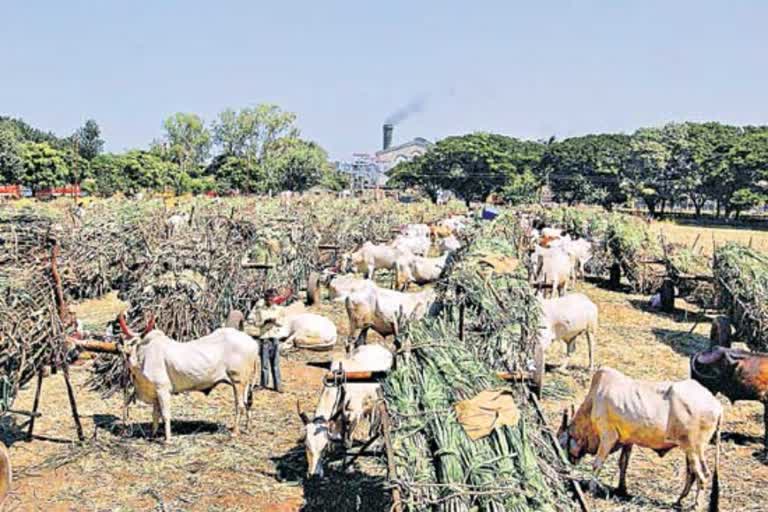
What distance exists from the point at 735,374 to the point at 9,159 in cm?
4969

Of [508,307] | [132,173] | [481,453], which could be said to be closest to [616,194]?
[132,173]

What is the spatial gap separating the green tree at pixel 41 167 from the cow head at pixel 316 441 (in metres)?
49.8

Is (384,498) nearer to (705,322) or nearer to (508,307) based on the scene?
(508,307)

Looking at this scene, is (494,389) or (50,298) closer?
(494,389)

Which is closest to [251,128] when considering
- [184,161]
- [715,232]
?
[184,161]

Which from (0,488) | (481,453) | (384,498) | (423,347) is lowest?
(384,498)

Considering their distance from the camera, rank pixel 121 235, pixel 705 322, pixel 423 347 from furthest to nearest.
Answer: pixel 121 235 → pixel 705 322 → pixel 423 347

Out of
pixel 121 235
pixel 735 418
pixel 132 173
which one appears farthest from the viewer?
pixel 132 173

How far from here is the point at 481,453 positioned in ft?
17.4

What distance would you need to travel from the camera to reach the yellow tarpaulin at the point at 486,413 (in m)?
5.50

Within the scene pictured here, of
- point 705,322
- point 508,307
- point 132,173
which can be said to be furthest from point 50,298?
point 132,173

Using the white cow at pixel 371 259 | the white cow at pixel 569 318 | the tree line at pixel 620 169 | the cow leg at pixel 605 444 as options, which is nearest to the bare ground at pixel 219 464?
the cow leg at pixel 605 444

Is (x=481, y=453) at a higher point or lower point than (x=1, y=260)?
lower

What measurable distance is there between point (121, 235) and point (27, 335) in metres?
11.9
